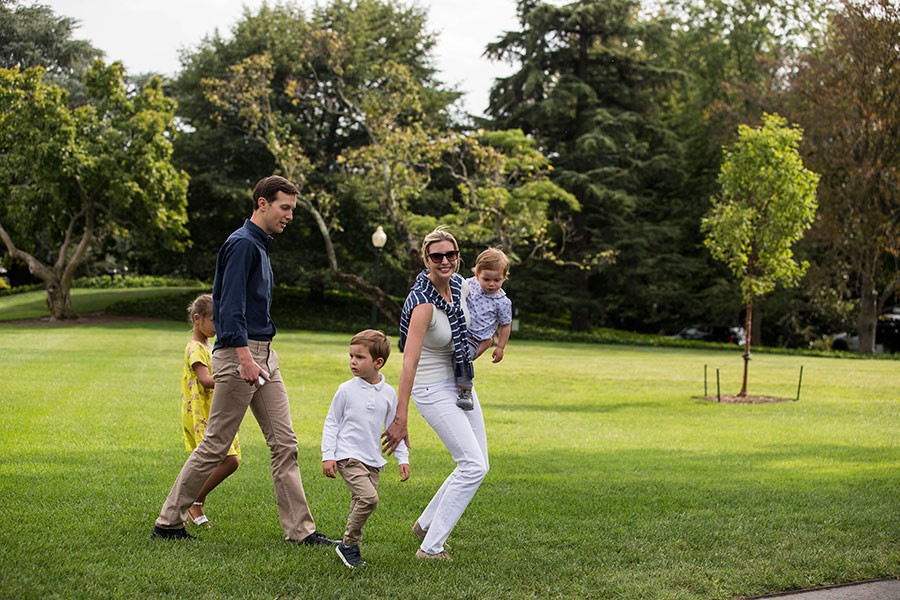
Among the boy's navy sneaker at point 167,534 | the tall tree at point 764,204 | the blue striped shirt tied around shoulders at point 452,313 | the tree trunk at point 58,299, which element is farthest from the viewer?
the tree trunk at point 58,299

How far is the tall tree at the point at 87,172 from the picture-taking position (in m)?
32.7

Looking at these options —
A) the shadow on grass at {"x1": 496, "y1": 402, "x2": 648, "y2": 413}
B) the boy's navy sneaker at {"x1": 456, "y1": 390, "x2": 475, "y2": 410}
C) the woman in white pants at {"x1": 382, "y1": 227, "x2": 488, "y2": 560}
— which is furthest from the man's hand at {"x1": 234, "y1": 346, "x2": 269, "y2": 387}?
the shadow on grass at {"x1": 496, "y1": 402, "x2": 648, "y2": 413}

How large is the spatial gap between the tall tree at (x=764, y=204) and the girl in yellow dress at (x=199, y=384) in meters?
13.0

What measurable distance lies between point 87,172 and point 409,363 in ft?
105

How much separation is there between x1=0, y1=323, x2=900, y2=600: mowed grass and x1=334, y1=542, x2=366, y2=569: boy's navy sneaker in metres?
0.06

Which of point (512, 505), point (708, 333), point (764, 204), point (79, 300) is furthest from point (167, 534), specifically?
point (708, 333)

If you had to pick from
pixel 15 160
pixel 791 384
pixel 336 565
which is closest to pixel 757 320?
pixel 791 384

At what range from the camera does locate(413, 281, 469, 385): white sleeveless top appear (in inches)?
213

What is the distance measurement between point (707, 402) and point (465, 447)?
13.2 meters

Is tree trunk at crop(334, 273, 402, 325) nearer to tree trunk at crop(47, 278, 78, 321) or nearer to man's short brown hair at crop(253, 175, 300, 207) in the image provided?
tree trunk at crop(47, 278, 78, 321)

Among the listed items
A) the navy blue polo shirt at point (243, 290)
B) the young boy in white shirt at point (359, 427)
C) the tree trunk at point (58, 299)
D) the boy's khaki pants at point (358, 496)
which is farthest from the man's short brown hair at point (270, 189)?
the tree trunk at point (58, 299)

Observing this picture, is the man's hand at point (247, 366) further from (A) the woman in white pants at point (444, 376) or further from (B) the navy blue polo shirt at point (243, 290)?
(A) the woman in white pants at point (444, 376)

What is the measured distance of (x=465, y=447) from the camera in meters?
5.45

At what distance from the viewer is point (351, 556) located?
533cm
